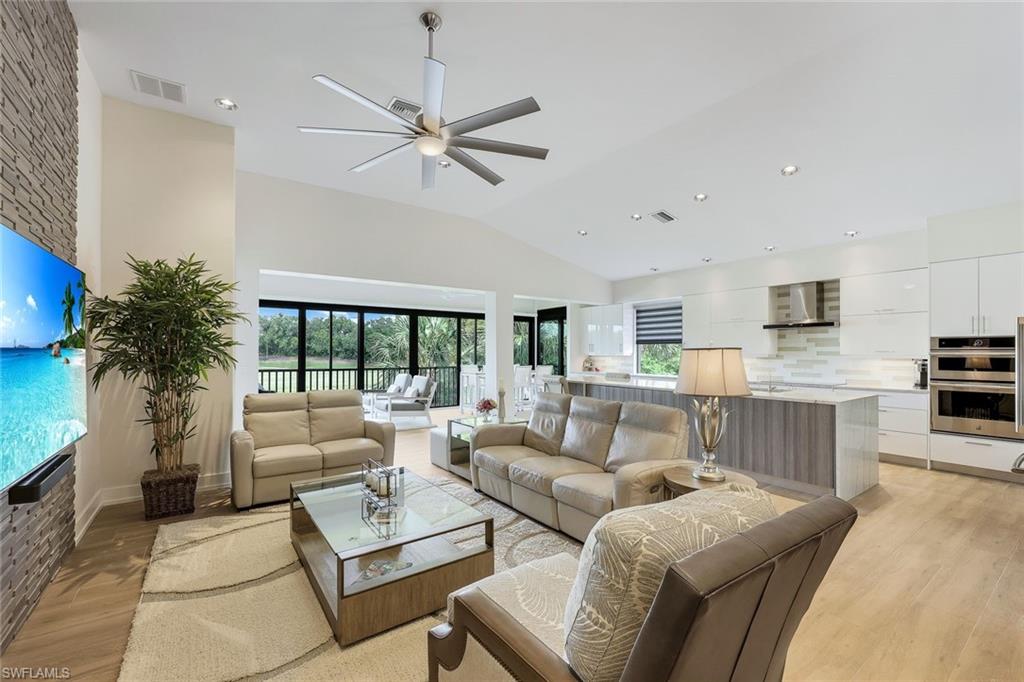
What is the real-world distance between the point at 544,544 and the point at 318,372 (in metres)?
6.20

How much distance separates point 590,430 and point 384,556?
1.76 m

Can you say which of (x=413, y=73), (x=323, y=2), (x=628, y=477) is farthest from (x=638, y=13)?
(x=628, y=477)

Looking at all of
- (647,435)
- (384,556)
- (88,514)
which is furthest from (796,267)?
(88,514)

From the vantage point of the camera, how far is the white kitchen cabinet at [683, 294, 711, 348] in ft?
22.6

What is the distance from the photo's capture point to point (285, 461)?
3.64 meters

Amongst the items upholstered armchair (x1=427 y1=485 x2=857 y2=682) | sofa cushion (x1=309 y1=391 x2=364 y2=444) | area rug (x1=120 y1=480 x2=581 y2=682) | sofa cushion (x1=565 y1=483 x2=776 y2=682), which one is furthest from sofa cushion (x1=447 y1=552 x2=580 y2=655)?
sofa cushion (x1=309 y1=391 x2=364 y2=444)

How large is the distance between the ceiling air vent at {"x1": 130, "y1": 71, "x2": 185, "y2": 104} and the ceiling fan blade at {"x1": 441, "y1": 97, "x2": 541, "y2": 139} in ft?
7.94

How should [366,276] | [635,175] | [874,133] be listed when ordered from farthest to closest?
[366,276] → [635,175] → [874,133]

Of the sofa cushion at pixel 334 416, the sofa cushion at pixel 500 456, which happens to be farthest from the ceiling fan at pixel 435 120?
the sofa cushion at pixel 334 416

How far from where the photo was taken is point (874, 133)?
11.7ft

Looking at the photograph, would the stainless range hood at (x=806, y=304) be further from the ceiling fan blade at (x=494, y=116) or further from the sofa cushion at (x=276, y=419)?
the sofa cushion at (x=276, y=419)

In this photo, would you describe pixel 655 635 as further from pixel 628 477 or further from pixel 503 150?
pixel 503 150

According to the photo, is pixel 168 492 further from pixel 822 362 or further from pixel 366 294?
pixel 822 362

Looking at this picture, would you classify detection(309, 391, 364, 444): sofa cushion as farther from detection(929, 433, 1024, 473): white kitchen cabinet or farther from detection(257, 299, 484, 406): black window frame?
detection(929, 433, 1024, 473): white kitchen cabinet
